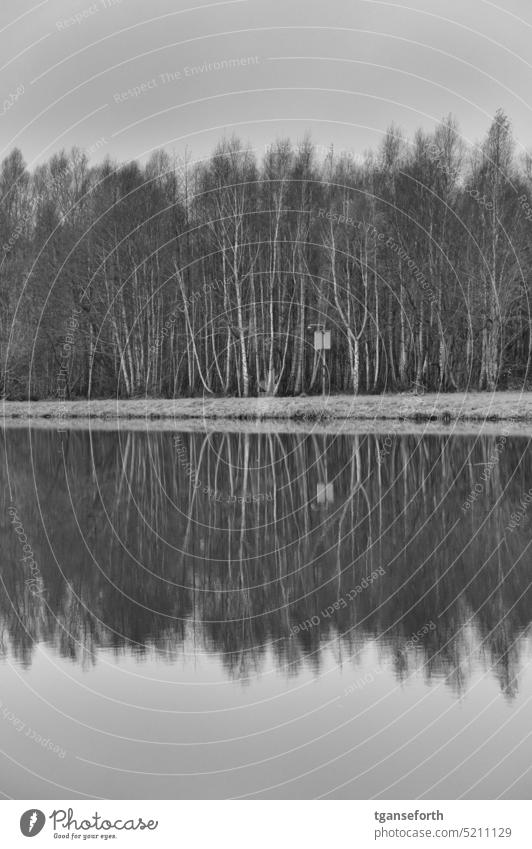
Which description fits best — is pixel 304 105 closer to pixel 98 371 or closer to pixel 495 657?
pixel 495 657

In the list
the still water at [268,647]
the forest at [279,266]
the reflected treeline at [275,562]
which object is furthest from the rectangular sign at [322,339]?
the still water at [268,647]

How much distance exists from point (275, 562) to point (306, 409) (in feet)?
97.4

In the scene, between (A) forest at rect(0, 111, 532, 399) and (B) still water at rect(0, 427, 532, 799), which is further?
(A) forest at rect(0, 111, 532, 399)

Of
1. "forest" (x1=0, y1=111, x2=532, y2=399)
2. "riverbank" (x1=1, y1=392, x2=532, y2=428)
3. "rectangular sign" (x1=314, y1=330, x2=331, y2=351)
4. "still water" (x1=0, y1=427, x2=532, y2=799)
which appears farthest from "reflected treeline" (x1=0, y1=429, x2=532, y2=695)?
"forest" (x1=0, y1=111, x2=532, y2=399)

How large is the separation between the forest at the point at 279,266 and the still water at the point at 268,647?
27.5m

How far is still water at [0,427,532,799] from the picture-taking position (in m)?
6.51

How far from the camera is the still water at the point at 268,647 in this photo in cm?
651

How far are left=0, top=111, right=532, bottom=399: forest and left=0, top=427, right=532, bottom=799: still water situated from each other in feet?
90.1

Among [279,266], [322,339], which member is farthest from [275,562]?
[279,266]

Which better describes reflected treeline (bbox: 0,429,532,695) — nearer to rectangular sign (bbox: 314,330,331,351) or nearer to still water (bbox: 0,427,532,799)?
still water (bbox: 0,427,532,799)

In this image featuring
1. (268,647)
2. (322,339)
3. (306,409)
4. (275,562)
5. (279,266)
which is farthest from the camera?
(279,266)

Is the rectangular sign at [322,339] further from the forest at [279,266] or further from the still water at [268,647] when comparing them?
the still water at [268,647]

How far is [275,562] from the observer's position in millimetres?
11859

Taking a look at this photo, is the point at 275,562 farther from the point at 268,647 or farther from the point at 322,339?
the point at 322,339
